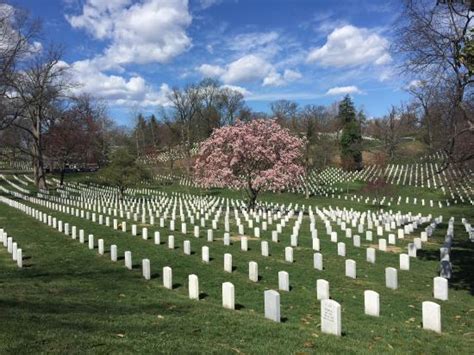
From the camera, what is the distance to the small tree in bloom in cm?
3266

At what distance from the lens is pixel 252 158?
109ft

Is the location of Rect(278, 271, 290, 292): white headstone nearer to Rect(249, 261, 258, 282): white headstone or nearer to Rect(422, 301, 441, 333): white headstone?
Rect(249, 261, 258, 282): white headstone

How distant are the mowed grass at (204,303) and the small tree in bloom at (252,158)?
46.3ft

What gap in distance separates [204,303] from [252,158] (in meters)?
24.3

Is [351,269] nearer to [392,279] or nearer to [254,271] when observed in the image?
[392,279]

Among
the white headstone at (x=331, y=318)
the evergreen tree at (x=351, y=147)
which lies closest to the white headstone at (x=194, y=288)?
the white headstone at (x=331, y=318)

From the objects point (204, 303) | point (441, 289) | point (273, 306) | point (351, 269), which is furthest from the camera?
point (351, 269)

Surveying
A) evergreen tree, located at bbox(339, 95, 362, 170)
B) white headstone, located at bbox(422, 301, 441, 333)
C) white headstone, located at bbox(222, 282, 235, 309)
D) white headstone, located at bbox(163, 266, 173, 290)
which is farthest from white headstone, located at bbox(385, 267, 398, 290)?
evergreen tree, located at bbox(339, 95, 362, 170)

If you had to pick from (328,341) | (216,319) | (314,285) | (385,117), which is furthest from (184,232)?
(385,117)

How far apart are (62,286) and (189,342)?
578cm

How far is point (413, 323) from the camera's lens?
8867mm

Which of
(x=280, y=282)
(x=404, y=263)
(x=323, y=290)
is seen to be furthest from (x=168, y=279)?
(x=404, y=263)

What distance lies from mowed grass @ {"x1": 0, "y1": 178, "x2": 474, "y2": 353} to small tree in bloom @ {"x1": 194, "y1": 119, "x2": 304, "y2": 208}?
555 inches

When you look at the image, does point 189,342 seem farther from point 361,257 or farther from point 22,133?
point 22,133
